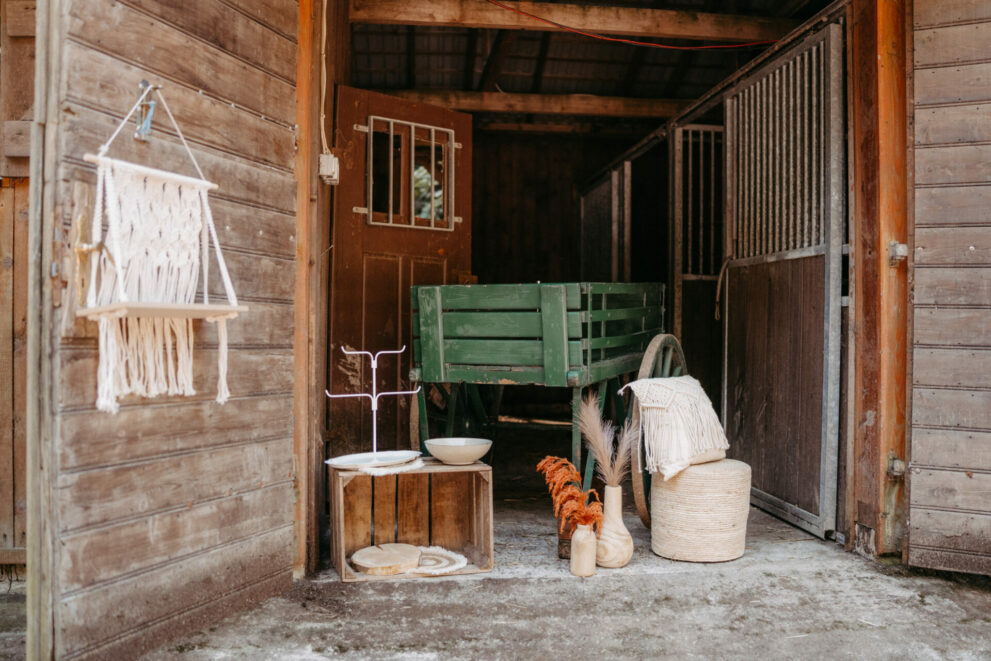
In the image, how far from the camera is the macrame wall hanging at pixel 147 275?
6.95 ft

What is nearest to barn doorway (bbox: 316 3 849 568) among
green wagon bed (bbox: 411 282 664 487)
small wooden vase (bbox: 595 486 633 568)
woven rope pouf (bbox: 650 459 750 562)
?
woven rope pouf (bbox: 650 459 750 562)

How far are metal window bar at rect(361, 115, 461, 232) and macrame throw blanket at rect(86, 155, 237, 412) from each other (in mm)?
2116

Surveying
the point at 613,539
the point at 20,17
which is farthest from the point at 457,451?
the point at 20,17

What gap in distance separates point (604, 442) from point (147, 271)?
191 centimetres

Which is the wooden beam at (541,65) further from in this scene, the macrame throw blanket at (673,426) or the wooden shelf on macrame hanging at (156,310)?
the wooden shelf on macrame hanging at (156,310)

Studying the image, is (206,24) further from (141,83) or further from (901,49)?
(901,49)

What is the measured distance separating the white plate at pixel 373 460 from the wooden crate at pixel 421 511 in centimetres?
12

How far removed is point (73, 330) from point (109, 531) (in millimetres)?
588

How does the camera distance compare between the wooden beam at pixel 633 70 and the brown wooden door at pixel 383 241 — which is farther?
the wooden beam at pixel 633 70

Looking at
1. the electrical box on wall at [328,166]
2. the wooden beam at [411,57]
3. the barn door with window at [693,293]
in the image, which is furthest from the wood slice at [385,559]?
the wooden beam at [411,57]

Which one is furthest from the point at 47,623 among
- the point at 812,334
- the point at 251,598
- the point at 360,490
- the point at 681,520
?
the point at 812,334

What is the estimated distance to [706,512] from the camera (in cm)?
325

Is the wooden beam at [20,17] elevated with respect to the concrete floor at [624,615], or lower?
elevated

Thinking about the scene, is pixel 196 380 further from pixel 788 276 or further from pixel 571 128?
pixel 571 128
